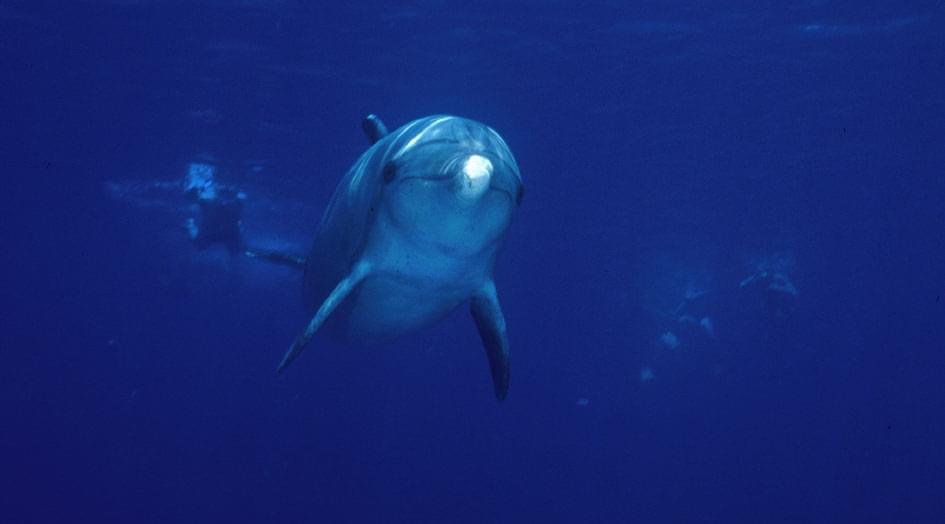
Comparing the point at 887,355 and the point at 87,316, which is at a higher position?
the point at 87,316

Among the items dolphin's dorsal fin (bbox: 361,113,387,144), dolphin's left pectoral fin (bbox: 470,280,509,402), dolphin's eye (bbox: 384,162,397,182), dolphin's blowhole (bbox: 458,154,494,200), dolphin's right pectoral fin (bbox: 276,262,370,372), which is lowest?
dolphin's left pectoral fin (bbox: 470,280,509,402)

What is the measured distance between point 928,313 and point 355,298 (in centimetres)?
5594

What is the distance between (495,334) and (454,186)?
1.87 m

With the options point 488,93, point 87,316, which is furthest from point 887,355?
point 87,316

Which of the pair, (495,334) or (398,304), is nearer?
(495,334)

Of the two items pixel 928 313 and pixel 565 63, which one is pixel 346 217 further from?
pixel 928 313

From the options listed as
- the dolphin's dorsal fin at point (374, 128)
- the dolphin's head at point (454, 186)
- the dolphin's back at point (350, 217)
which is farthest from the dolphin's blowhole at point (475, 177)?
the dolphin's dorsal fin at point (374, 128)

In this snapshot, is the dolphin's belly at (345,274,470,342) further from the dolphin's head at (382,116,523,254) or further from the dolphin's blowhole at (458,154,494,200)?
the dolphin's blowhole at (458,154,494,200)

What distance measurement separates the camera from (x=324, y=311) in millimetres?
5297

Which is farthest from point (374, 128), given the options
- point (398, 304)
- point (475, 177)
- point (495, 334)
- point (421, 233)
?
point (475, 177)

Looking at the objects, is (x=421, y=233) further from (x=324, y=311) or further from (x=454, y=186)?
(x=324, y=311)

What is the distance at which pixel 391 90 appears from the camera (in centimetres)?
1925

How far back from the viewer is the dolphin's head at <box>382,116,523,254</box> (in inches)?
168

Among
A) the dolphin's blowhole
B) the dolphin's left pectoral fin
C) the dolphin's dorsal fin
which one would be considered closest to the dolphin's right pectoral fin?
the dolphin's left pectoral fin
